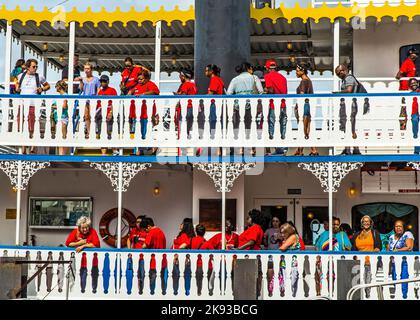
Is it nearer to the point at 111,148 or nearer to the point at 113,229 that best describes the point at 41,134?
the point at 111,148

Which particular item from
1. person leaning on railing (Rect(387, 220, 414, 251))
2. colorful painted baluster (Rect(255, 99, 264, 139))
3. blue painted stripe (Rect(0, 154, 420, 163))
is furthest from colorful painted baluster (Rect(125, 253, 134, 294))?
person leaning on railing (Rect(387, 220, 414, 251))

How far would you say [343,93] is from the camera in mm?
18125

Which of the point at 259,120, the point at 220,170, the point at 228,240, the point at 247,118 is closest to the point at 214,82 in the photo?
the point at 247,118

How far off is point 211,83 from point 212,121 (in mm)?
740

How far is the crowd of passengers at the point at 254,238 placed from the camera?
17.4m

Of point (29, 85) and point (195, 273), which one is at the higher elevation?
point (29, 85)

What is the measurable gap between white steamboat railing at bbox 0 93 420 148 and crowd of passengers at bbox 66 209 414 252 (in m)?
1.57

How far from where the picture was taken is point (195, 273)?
17.6 meters

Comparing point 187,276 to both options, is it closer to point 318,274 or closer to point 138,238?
point 138,238

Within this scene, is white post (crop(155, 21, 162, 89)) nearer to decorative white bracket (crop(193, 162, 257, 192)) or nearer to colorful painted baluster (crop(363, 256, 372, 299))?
decorative white bracket (crop(193, 162, 257, 192))

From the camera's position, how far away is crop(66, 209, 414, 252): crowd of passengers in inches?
685

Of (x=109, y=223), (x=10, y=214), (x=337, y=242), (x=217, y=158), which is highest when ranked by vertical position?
(x=217, y=158)

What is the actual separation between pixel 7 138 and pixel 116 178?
2312mm

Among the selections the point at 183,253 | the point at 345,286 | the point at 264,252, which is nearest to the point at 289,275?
the point at 264,252
